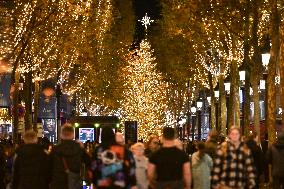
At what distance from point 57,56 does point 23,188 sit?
3459 centimetres

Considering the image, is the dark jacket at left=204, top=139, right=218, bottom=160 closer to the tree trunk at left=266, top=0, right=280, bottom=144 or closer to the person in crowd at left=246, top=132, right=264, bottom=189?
the person in crowd at left=246, top=132, right=264, bottom=189

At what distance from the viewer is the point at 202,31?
48156 mm

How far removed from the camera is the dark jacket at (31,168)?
609 inches

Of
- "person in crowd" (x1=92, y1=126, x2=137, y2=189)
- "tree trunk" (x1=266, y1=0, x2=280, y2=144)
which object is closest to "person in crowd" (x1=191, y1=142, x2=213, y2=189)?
"person in crowd" (x1=92, y1=126, x2=137, y2=189)

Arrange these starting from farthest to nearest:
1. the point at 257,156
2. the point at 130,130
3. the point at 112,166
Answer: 1. the point at 130,130
2. the point at 257,156
3. the point at 112,166

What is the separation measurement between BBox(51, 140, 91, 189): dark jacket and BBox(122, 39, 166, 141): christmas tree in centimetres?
5981

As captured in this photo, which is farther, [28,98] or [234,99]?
[234,99]

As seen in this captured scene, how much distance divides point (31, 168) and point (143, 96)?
6322cm

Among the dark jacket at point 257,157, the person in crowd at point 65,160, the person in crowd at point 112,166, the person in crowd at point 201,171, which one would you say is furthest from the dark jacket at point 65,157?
the dark jacket at point 257,157

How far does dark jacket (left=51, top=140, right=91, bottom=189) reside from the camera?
16.3 m

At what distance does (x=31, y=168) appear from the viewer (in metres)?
15.5

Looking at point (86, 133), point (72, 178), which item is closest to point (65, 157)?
point (72, 178)

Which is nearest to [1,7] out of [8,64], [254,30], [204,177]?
[8,64]

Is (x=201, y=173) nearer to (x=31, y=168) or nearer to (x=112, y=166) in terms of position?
(x=31, y=168)
